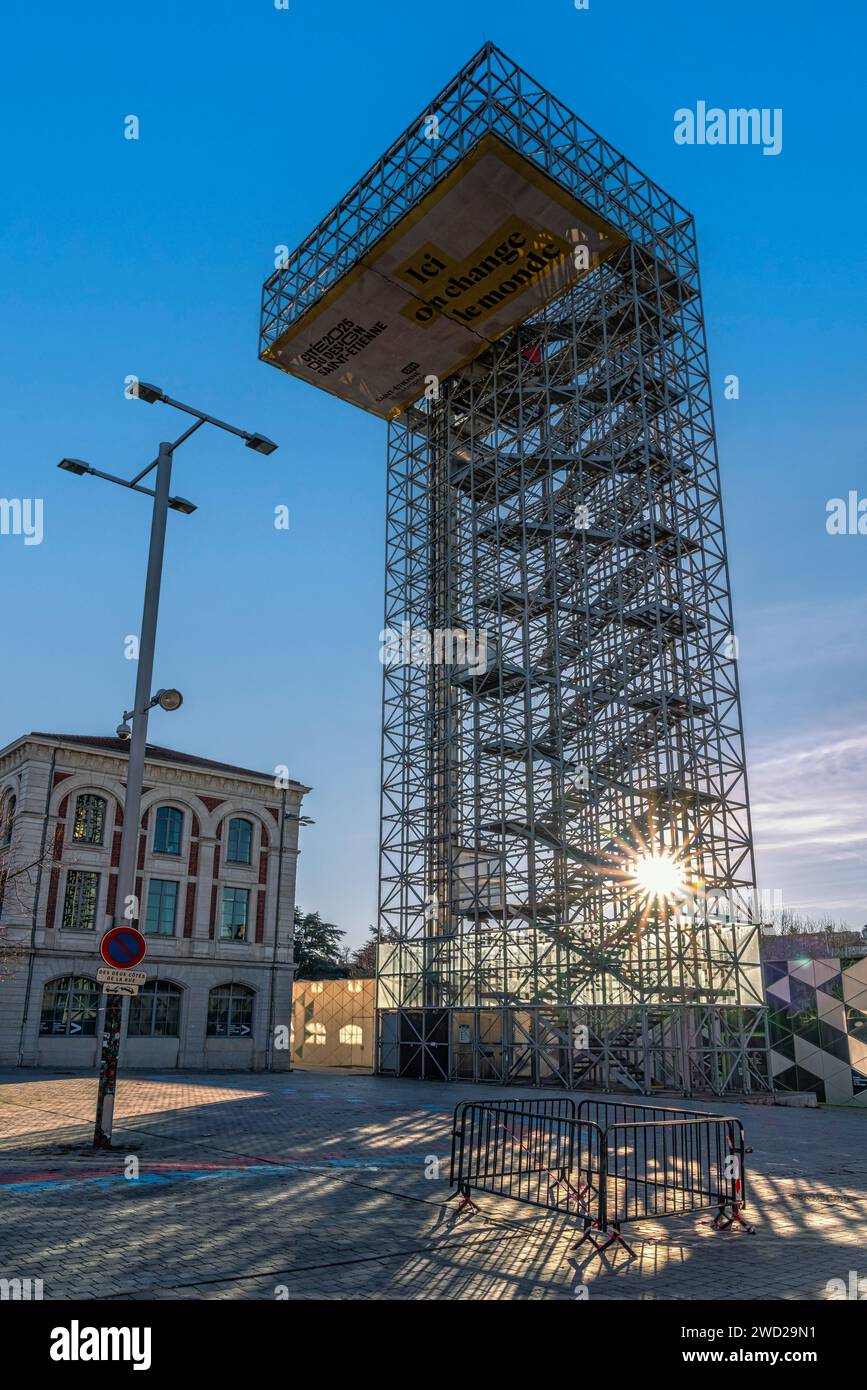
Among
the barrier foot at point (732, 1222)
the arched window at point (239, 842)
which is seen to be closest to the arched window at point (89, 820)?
the arched window at point (239, 842)

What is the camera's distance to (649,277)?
36.4m

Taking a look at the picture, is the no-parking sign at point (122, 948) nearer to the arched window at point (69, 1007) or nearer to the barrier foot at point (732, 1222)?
the barrier foot at point (732, 1222)

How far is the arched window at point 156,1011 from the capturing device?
1502 inches

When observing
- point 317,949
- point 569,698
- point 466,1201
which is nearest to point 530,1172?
point 466,1201

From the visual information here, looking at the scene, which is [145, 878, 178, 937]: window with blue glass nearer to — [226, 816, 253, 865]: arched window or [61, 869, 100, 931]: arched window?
[61, 869, 100, 931]: arched window

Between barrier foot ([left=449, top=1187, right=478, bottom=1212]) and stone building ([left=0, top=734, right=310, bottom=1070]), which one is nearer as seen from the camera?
barrier foot ([left=449, top=1187, right=478, bottom=1212])

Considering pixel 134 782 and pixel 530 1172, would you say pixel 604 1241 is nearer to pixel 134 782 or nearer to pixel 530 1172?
pixel 530 1172

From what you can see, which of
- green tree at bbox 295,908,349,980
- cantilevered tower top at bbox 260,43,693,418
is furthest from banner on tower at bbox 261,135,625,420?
green tree at bbox 295,908,349,980

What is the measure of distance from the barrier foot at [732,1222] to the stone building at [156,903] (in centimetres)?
2796

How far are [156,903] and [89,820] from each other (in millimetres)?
4064

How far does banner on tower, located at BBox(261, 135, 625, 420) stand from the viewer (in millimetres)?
30281

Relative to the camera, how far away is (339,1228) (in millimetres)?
9344

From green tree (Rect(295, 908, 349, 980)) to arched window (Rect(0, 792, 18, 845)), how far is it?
34063mm
